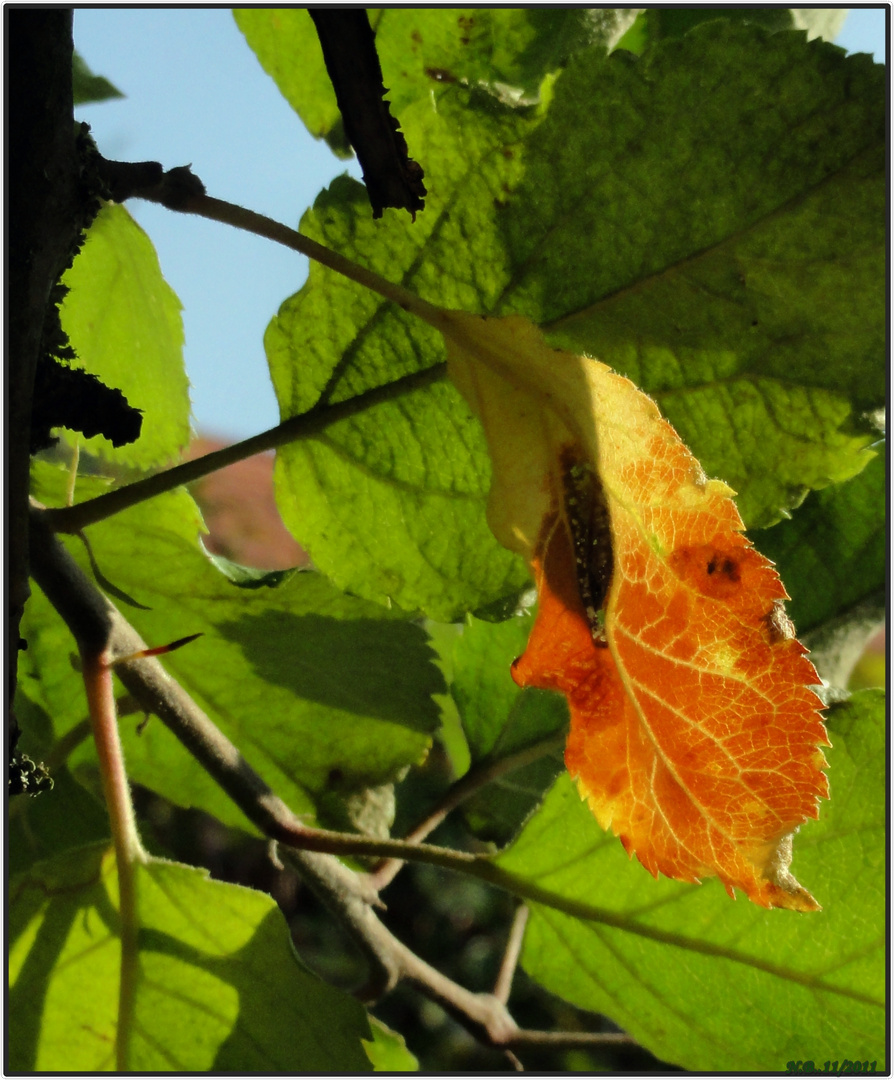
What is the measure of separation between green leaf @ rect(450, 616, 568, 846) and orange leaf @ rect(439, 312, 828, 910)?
0.37 metres

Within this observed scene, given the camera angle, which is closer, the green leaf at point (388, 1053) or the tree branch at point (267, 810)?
the tree branch at point (267, 810)

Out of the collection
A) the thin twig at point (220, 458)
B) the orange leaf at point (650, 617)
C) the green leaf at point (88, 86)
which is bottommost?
the orange leaf at point (650, 617)

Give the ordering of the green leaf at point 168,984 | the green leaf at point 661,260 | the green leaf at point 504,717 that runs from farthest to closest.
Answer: the green leaf at point 504,717, the green leaf at point 168,984, the green leaf at point 661,260

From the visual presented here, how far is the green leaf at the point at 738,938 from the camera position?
62 cm

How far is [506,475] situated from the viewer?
1.55 ft

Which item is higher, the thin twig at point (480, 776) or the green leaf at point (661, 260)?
the green leaf at point (661, 260)

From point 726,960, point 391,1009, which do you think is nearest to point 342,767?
point 726,960

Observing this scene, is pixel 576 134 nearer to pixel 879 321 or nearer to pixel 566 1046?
pixel 879 321

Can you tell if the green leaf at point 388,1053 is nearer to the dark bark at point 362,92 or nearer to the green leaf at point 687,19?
the dark bark at point 362,92

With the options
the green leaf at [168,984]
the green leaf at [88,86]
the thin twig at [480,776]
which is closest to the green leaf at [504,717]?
the thin twig at [480,776]

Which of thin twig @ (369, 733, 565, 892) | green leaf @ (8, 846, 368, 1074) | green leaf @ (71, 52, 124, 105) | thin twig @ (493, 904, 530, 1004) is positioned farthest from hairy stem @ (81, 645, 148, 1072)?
green leaf @ (71, 52, 124, 105)

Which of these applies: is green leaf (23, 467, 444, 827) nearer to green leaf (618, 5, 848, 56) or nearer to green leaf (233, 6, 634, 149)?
green leaf (233, 6, 634, 149)

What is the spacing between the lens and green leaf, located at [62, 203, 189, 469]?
82 centimetres

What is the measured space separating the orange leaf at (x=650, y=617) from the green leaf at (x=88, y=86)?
524 millimetres
